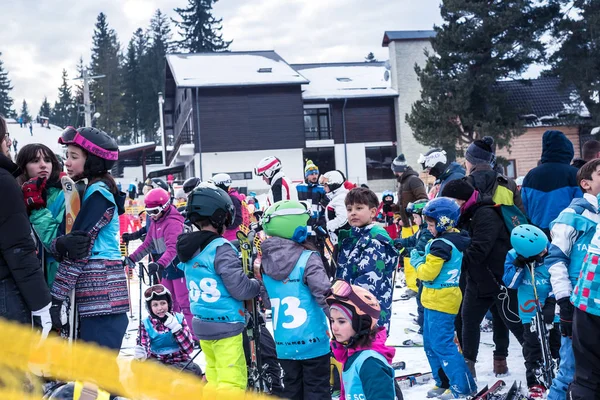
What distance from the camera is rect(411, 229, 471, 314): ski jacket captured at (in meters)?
5.05

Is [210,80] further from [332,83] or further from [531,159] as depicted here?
[531,159]

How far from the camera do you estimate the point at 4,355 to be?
2434mm

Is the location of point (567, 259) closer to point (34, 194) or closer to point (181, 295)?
point (34, 194)

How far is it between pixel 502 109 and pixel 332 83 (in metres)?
13.9

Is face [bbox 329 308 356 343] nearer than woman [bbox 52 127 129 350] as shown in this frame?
Yes

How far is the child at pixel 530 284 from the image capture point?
4.64m

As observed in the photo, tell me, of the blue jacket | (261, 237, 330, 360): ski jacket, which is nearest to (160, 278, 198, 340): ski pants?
(261, 237, 330, 360): ski jacket

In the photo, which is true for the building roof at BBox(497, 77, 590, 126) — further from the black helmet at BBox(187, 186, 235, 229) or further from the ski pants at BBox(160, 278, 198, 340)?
the black helmet at BBox(187, 186, 235, 229)

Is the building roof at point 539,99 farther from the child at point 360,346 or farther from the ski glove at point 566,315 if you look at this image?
the child at point 360,346

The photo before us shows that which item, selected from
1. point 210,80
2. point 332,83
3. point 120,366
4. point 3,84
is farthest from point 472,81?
point 3,84

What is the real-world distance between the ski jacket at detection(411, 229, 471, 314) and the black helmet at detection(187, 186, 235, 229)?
1710mm

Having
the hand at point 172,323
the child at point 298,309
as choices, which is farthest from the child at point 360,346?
the hand at point 172,323

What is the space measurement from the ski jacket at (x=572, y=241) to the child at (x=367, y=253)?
1.22 meters

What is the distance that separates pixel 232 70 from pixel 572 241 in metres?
37.8
